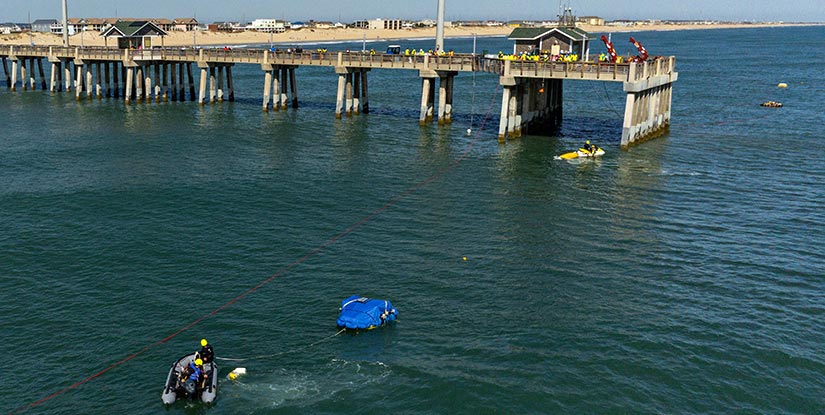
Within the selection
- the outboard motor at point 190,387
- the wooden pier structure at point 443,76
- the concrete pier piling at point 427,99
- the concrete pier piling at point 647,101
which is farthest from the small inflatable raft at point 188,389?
the concrete pier piling at point 427,99

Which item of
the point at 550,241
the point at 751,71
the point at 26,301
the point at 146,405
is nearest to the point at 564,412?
the point at 146,405

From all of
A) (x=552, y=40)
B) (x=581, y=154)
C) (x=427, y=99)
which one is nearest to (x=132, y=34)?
(x=427, y=99)

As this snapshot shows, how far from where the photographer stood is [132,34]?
9125cm

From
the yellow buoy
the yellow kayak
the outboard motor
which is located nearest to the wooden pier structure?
the yellow kayak

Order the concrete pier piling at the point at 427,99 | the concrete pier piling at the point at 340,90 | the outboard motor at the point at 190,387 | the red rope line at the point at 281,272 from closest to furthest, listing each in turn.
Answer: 1. the outboard motor at the point at 190,387
2. the red rope line at the point at 281,272
3. the concrete pier piling at the point at 427,99
4. the concrete pier piling at the point at 340,90

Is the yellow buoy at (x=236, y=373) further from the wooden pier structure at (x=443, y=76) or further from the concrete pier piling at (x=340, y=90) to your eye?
the concrete pier piling at (x=340, y=90)

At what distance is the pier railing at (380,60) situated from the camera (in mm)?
61281

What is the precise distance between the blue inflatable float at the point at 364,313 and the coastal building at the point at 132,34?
71010 millimetres

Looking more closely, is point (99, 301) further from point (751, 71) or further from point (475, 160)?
point (751, 71)

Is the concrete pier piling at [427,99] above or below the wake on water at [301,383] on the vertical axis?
above

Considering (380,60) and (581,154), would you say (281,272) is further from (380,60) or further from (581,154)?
(380,60)

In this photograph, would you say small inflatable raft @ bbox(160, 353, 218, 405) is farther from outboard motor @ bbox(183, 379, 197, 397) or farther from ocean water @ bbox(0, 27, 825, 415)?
ocean water @ bbox(0, 27, 825, 415)

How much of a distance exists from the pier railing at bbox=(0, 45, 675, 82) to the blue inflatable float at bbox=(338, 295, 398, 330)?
35741 millimetres

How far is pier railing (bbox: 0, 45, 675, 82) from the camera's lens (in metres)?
61.3
